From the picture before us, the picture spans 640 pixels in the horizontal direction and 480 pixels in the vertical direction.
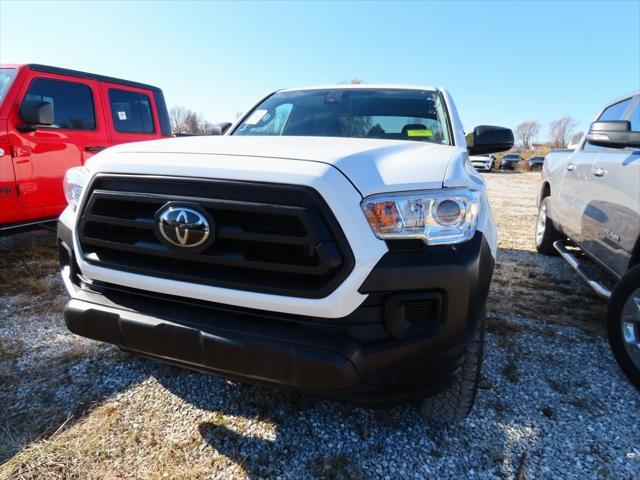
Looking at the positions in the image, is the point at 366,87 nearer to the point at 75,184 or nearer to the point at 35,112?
the point at 75,184

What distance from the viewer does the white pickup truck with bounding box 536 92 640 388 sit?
2449 mm

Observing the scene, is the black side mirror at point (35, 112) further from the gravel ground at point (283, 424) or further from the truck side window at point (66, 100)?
the gravel ground at point (283, 424)

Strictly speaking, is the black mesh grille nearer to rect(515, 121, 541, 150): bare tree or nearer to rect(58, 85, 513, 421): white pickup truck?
rect(58, 85, 513, 421): white pickup truck

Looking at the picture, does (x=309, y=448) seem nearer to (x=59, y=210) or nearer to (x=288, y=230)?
(x=288, y=230)

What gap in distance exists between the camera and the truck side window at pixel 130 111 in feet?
17.6

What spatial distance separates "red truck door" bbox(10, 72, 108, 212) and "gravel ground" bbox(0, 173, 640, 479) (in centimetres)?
204

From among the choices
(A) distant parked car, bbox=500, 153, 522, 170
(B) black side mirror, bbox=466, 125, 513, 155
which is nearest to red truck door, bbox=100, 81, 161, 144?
(B) black side mirror, bbox=466, 125, 513, 155

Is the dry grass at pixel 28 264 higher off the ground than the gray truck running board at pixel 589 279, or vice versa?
the gray truck running board at pixel 589 279

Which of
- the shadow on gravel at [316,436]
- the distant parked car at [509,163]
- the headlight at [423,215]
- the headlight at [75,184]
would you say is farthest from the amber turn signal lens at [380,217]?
the distant parked car at [509,163]

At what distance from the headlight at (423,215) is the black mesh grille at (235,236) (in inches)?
6.1

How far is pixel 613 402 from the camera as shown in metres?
2.24

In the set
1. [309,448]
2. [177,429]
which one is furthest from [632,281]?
[177,429]

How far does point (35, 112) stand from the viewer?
411 cm

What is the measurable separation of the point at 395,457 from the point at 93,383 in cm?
165
